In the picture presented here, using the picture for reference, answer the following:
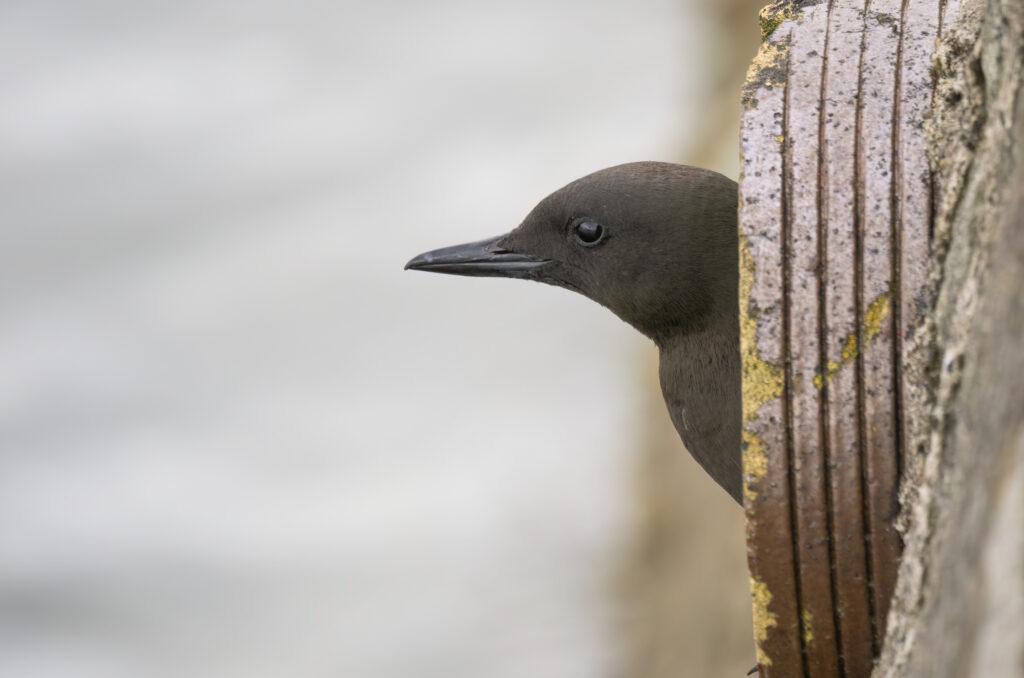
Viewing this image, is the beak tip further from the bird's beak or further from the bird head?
the bird head

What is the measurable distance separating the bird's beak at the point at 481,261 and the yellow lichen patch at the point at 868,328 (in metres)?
1.24

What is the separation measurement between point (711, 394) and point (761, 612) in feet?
1.90

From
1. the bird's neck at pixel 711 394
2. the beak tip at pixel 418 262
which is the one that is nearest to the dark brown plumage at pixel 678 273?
the bird's neck at pixel 711 394

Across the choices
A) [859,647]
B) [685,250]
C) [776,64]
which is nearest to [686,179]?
A: [685,250]

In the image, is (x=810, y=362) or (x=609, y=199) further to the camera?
(x=609, y=199)

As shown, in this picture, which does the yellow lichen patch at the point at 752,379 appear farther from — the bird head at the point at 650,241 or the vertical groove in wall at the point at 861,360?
the bird head at the point at 650,241

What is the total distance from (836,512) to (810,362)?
210 millimetres

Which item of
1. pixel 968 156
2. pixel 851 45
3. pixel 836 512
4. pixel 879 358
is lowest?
pixel 836 512

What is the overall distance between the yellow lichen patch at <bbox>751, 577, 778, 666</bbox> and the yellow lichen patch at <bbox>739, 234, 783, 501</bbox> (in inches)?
5.4

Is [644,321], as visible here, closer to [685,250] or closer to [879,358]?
[685,250]

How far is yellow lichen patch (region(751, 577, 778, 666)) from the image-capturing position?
1856 mm

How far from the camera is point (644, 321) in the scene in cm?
261

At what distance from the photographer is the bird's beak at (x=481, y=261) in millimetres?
2961

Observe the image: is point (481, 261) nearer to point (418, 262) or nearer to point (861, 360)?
point (418, 262)
